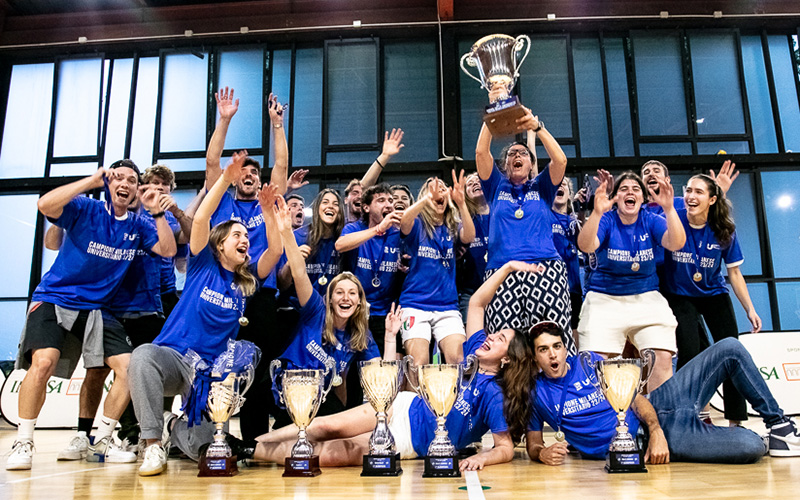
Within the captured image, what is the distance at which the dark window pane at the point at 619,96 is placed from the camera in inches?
291

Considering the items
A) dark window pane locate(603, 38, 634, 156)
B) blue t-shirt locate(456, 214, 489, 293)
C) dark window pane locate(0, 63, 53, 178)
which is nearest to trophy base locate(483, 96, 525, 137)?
blue t-shirt locate(456, 214, 489, 293)

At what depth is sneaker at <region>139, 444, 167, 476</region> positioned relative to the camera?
105 inches

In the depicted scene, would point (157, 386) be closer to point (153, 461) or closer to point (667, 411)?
point (153, 461)

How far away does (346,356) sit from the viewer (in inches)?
132

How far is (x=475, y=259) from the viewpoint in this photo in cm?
443

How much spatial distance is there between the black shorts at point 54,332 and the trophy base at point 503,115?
2392mm

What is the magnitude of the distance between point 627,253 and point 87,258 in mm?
3148

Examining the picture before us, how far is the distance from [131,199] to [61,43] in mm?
5681

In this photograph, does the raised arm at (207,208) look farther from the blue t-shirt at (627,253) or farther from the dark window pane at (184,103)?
the dark window pane at (184,103)

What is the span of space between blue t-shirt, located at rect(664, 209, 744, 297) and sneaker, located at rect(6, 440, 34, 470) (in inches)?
148

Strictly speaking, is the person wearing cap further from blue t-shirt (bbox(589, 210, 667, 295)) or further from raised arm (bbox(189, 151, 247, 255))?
blue t-shirt (bbox(589, 210, 667, 295))

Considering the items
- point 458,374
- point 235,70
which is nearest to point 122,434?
point 458,374

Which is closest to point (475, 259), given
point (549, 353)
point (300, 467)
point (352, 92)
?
point (549, 353)

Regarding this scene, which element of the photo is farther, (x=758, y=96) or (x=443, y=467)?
(x=758, y=96)
